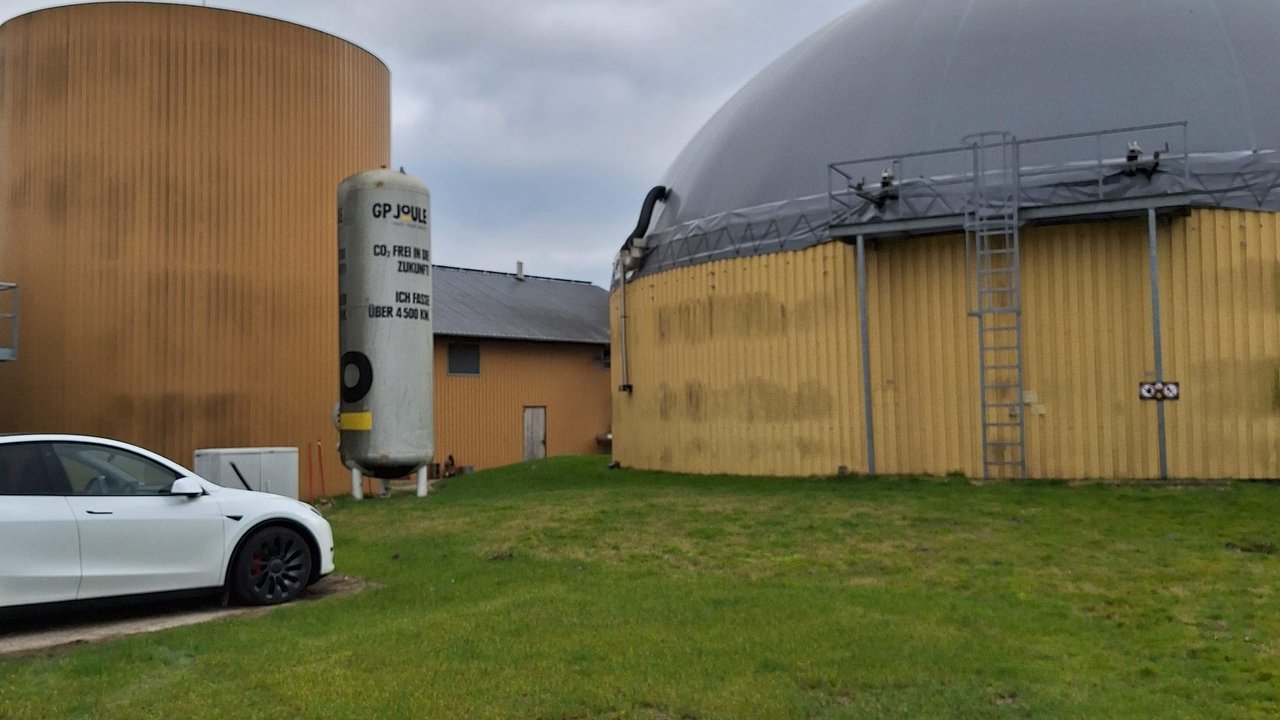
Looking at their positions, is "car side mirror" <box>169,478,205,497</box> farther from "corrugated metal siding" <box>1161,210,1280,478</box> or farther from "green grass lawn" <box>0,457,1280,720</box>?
"corrugated metal siding" <box>1161,210,1280,478</box>

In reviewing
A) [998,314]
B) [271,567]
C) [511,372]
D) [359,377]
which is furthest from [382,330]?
[511,372]

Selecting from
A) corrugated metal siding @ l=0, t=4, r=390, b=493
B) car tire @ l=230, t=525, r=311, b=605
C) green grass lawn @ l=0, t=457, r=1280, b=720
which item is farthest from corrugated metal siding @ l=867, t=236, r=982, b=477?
corrugated metal siding @ l=0, t=4, r=390, b=493

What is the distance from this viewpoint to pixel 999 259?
1795cm

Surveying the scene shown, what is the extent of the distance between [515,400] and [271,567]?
26670 mm

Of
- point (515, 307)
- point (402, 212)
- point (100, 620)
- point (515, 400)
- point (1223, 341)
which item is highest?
point (515, 307)

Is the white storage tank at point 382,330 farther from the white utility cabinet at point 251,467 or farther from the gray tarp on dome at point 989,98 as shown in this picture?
the gray tarp on dome at point 989,98

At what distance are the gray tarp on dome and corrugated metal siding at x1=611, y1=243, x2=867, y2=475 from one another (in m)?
0.61

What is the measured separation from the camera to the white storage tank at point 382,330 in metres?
17.6

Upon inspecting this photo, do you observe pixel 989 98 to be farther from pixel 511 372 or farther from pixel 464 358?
pixel 511 372

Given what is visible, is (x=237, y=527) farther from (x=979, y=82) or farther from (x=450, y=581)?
(x=979, y=82)

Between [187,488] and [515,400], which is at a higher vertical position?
[515,400]

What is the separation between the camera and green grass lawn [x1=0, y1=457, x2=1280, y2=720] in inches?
242

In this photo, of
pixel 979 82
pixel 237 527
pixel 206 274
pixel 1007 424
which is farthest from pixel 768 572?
pixel 206 274

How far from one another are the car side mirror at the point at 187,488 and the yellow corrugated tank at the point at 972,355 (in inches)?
494
